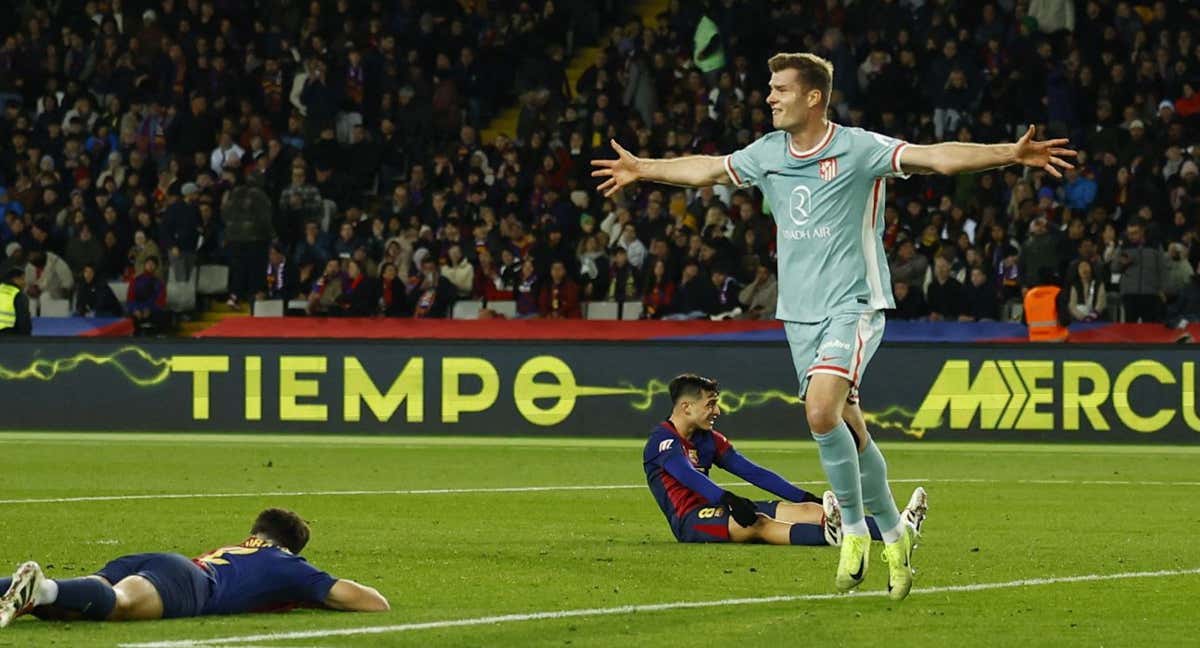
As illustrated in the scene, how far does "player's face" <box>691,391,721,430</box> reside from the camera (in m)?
12.2

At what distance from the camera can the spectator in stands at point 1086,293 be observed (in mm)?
24406

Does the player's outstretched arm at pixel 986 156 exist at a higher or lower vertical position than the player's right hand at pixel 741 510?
higher

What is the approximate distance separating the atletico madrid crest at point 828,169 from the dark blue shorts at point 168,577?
3297 mm

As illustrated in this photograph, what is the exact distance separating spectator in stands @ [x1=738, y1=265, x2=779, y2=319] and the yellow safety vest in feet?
28.0

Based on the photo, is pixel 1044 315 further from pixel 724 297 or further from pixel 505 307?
pixel 505 307

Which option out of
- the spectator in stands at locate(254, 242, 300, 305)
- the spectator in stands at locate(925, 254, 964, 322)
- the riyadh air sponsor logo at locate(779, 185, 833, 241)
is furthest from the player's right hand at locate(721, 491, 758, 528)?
the spectator in stands at locate(254, 242, 300, 305)

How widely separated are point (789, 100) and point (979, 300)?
51.1 ft

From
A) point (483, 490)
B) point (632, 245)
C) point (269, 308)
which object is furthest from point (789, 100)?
point (269, 308)

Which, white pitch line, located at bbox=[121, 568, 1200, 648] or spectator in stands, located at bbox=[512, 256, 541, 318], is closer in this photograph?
white pitch line, located at bbox=[121, 568, 1200, 648]

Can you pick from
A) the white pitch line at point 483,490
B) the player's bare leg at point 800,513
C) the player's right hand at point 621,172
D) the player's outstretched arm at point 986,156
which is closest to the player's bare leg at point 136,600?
the player's right hand at point 621,172

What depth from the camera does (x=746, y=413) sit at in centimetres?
2273

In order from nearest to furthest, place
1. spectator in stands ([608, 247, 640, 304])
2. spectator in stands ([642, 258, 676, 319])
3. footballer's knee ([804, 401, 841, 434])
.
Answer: footballer's knee ([804, 401, 841, 434]) → spectator in stands ([642, 258, 676, 319]) → spectator in stands ([608, 247, 640, 304])

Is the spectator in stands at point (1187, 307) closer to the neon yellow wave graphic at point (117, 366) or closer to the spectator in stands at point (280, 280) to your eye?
the spectator in stands at point (280, 280)

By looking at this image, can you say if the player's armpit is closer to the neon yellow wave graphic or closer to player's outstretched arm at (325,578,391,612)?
player's outstretched arm at (325,578,391,612)
